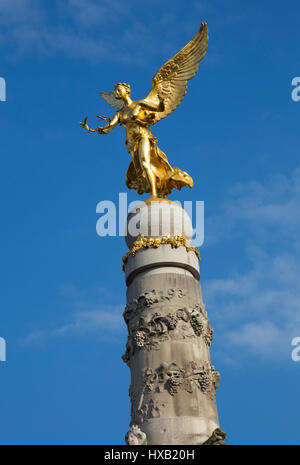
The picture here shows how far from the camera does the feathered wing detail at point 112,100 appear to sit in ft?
67.4

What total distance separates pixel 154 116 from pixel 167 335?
24.2 ft

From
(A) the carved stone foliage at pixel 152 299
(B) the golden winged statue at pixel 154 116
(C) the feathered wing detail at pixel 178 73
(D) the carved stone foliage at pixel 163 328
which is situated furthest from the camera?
(C) the feathered wing detail at pixel 178 73

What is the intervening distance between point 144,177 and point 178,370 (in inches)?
268

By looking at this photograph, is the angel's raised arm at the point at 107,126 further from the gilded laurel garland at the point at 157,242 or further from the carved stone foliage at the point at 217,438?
the carved stone foliage at the point at 217,438

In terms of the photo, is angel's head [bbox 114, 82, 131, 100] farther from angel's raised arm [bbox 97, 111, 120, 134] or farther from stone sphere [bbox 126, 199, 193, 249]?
stone sphere [bbox 126, 199, 193, 249]

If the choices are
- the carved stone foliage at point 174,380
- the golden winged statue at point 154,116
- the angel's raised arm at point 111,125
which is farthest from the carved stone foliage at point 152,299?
the angel's raised arm at point 111,125

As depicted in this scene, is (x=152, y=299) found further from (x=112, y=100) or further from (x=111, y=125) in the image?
(x=112, y=100)

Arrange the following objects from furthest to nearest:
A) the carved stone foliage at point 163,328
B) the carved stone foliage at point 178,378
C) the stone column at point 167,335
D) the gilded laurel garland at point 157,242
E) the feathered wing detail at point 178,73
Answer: the feathered wing detail at point 178,73 → the gilded laurel garland at point 157,242 → the carved stone foliage at point 163,328 → the carved stone foliage at point 178,378 → the stone column at point 167,335

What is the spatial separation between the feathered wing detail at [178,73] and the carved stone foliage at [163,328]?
24.1 ft

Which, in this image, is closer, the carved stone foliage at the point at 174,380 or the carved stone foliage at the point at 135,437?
the carved stone foliage at the point at 135,437

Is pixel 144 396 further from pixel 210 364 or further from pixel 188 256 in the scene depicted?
pixel 188 256

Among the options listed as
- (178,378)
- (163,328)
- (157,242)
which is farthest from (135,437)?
(157,242)
